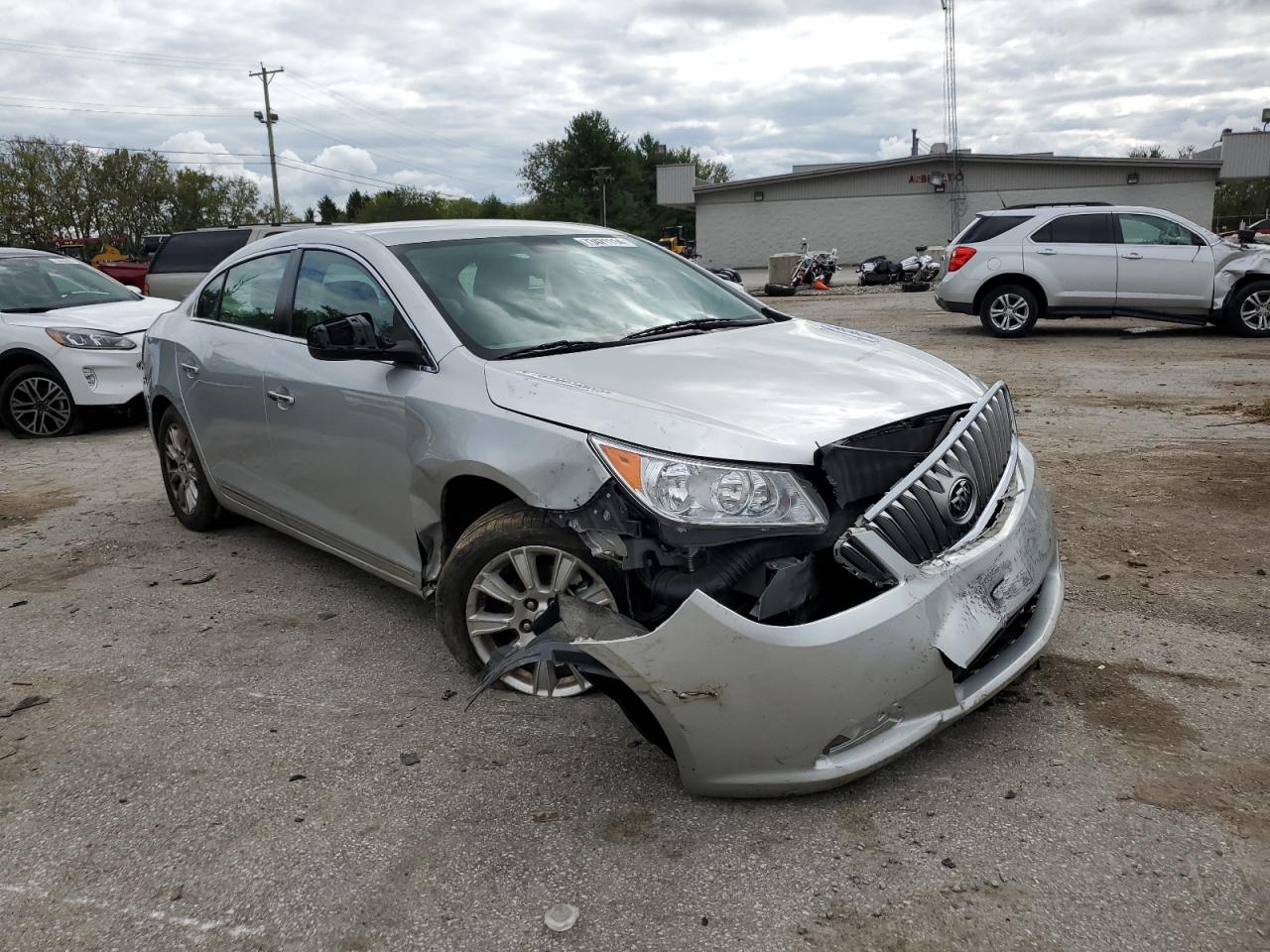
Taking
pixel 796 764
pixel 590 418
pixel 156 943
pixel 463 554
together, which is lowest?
pixel 156 943

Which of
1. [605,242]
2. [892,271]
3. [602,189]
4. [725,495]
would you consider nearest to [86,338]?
[605,242]

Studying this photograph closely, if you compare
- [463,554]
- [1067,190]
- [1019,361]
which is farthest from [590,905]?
[1067,190]

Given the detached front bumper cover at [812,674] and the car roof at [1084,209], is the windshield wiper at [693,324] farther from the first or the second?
the car roof at [1084,209]

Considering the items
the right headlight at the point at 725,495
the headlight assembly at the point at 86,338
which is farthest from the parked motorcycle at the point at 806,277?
the right headlight at the point at 725,495

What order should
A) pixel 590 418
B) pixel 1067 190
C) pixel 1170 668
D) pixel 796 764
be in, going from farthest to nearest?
pixel 1067 190
pixel 1170 668
pixel 590 418
pixel 796 764

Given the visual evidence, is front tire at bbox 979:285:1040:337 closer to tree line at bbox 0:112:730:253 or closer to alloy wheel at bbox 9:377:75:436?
alloy wheel at bbox 9:377:75:436

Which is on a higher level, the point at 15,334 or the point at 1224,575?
the point at 15,334

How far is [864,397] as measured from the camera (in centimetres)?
311

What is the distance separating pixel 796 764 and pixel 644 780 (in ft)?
1.82

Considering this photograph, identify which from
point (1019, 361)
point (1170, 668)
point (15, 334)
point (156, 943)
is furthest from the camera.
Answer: point (1019, 361)

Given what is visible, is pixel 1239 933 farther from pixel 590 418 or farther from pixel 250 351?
pixel 250 351

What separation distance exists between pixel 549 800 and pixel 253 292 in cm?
310

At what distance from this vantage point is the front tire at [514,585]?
3.07 m

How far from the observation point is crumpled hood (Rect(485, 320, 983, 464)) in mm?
2818
